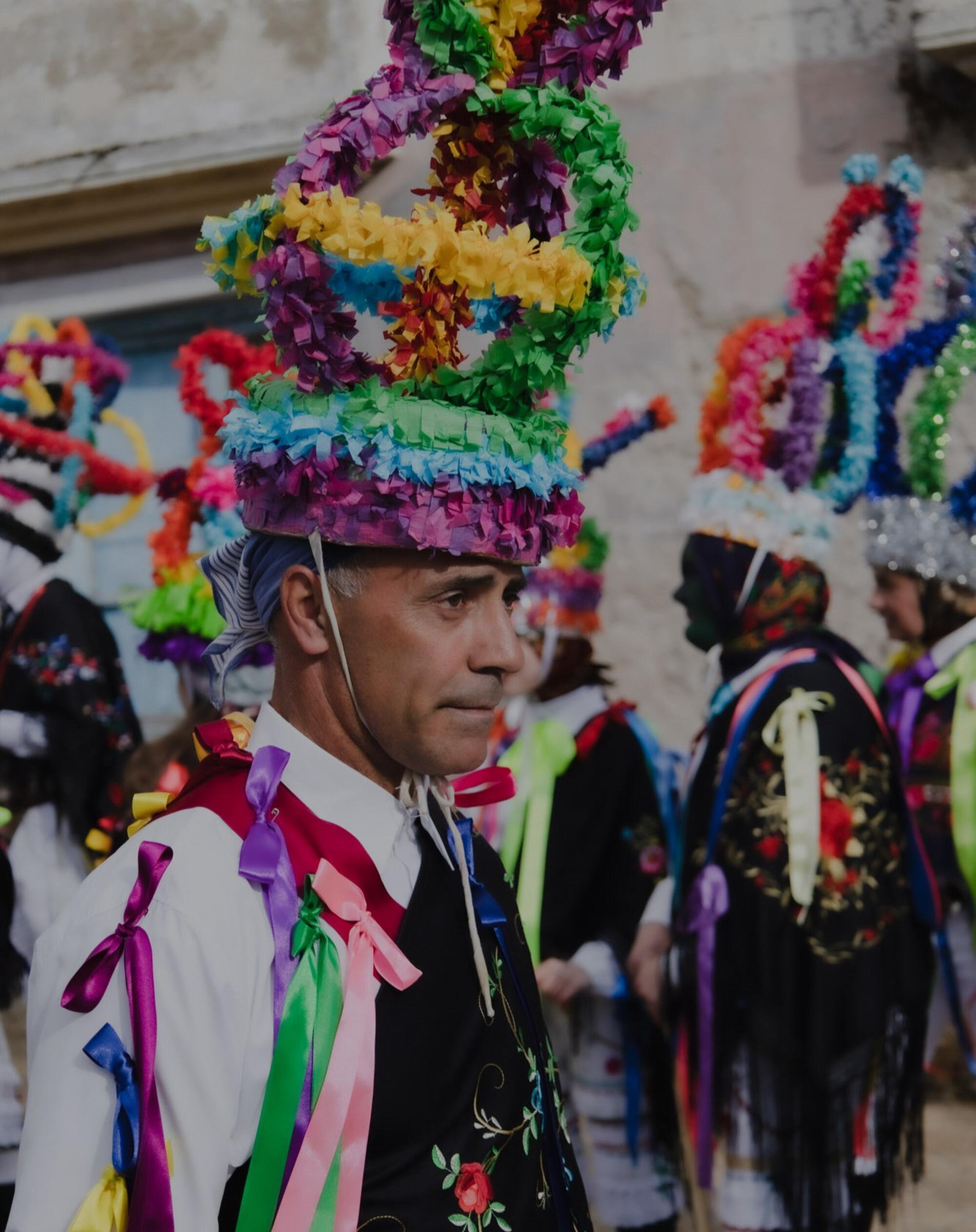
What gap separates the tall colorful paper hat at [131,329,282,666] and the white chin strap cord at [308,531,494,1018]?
221cm

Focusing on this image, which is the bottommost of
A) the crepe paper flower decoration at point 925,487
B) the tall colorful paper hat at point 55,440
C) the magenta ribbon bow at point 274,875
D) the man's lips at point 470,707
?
the magenta ribbon bow at point 274,875

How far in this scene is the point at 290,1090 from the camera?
1581mm

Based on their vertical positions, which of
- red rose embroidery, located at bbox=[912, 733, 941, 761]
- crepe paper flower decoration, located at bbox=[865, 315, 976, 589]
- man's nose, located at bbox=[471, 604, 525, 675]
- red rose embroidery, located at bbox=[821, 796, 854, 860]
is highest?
crepe paper flower decoration, located at bbox=[865, 315, 976, 589]

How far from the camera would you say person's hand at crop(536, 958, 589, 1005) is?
4035 mm

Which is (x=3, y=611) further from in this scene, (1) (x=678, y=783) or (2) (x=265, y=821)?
(2) (x=265, y=821)

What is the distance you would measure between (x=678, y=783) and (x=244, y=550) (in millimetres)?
2934

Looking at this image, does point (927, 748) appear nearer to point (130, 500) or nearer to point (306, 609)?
point (130, 500)

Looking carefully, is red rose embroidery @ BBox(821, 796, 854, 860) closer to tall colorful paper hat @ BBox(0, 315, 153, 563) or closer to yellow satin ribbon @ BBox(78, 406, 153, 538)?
tall colorful paper hat @ BBox(0, 315, 153, 563)

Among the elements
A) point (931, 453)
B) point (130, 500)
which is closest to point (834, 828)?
point (931, 453)

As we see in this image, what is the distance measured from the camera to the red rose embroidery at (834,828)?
153 inches

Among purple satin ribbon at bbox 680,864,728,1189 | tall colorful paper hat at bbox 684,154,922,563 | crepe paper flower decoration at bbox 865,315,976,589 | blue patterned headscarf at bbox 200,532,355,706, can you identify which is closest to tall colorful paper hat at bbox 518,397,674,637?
tall colorful paper hat at bbox 684,154,922,563

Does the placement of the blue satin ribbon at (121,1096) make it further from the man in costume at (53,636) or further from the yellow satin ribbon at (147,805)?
the man in costume at (53,636)

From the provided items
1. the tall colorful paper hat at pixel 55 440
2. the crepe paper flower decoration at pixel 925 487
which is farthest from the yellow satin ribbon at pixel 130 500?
the crepe paper flower decoration at pixel 925 487

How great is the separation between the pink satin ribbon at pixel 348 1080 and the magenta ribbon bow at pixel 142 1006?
0.54 ft
